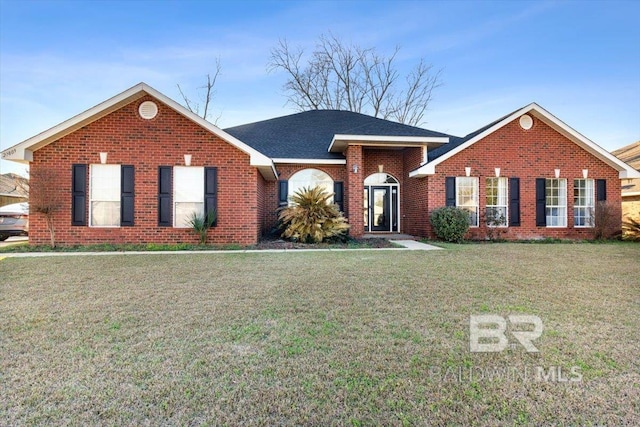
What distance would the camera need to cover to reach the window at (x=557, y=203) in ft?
43.1

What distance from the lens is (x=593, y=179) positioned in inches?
520

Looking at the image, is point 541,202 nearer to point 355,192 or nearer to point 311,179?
point 355,192

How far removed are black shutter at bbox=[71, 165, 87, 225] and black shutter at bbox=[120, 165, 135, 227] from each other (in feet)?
3.41

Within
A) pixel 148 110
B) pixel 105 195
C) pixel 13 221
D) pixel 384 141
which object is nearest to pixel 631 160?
pixel 384 141

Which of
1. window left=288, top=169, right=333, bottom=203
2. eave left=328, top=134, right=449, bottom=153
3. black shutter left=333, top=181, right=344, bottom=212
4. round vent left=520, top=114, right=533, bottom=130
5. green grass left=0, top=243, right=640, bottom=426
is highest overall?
round vent left=520, top=114, right=533, bottom=130

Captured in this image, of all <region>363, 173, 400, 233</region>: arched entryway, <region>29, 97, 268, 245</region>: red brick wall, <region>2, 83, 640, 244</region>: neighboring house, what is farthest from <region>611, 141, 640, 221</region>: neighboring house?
<region>29, 97, 268, 245</region>: red brick wall

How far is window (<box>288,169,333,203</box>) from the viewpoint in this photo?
535 inches

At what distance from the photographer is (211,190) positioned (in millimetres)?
10422

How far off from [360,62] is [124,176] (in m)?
24.9

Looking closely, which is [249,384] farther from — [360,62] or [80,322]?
[360,62]

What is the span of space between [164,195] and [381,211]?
29.0ft

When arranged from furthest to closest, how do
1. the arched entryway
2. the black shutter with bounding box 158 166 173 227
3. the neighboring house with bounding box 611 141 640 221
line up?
the neighboring house with bounding box 611 141 640 221
the arched entryway
the black shutter with bounding box 158 166 173 227

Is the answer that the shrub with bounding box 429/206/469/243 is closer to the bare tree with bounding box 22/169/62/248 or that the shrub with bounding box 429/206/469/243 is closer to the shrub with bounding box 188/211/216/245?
the shrub with bounding box 188/211/216/245

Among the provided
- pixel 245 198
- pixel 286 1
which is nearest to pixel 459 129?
pixel 286 1
